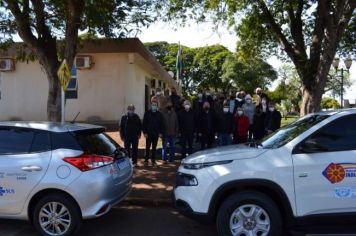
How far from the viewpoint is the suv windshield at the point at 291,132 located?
631 centimetres

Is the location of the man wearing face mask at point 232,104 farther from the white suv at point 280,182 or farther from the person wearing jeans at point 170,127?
the white suv at point 280,182

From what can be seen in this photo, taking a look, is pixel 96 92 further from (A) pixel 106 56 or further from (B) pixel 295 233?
(B) pixel 295 233

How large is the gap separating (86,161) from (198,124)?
6.57 meters

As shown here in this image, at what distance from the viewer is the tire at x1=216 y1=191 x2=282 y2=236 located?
19.8 feet

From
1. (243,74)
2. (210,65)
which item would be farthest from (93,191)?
(210,65)

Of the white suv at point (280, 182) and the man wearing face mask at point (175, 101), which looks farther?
the man wearing face mask at point (175, 101)

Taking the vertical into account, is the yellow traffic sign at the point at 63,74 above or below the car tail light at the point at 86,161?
above

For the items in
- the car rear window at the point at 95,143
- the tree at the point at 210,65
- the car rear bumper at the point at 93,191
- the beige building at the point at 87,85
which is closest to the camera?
the car rear bumper at the point at 93,191

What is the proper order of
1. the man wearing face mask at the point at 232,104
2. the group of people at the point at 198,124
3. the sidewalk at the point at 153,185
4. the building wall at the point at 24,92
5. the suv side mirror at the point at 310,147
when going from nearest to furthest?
the suv side mirror at the point at 310,147 → the sidewalk at the point at 153,185 → the group of people at the point at 198,124 → the man wearing face mask at the point at 232,104 → the building wall at the point at 24,92

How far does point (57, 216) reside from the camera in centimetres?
667

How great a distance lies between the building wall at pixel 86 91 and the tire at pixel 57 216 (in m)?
13.9

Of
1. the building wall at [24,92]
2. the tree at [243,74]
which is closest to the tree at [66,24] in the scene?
the building wall at [24,92]

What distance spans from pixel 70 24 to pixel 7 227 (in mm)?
5673

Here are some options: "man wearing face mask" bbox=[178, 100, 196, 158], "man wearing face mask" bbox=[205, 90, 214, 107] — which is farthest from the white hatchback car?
"man wearing face mask" bbox=[205, 90, 214, 107]
